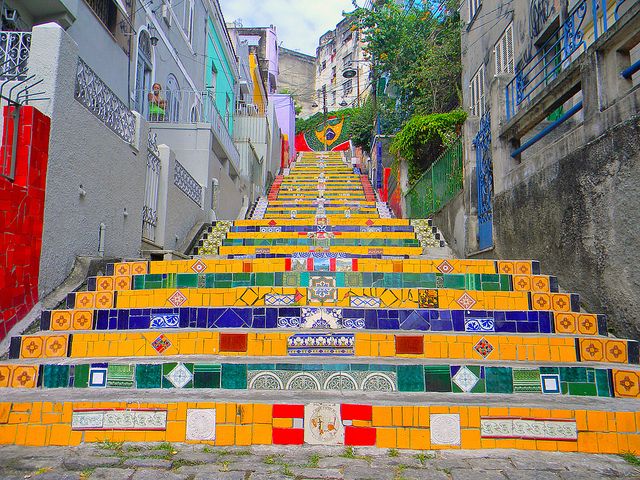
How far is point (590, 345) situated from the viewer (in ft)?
9.98

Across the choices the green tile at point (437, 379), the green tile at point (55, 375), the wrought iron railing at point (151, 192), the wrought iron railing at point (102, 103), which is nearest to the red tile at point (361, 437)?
the green tile at point (437, 379)

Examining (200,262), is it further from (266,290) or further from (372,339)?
(372,339)

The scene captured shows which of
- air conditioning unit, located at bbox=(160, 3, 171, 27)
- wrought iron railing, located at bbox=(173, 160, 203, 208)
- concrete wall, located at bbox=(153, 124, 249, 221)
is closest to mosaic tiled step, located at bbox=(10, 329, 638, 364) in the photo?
wrought iron railing, located at bbox=(173, 160, 203, 208)

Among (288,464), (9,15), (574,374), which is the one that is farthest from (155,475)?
(9,15)

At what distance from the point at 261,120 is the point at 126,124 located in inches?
407

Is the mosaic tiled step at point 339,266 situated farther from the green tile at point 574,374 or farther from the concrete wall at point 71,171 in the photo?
the green tile at point 574,374

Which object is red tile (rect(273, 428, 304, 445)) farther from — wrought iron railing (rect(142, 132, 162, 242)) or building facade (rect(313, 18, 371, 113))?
building facade (rect(313, 18, 371, 113))

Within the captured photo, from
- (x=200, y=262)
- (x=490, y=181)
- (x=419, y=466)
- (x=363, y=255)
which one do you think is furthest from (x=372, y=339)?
(x=490, y=181)

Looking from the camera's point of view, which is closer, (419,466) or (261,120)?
(419,466)

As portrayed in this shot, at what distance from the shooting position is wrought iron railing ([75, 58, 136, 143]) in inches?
166

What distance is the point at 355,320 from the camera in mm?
3322

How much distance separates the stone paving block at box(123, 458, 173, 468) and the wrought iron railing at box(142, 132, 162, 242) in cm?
390

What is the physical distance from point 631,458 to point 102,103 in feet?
16.9

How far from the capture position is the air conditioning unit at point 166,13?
9766 millimetres
